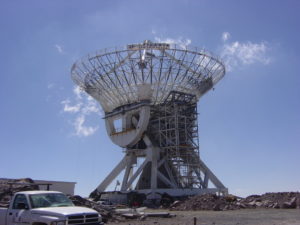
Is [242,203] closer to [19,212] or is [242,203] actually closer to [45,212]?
[19,212]

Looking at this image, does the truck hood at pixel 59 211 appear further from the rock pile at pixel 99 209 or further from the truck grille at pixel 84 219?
the rock pile at pixel 99 209

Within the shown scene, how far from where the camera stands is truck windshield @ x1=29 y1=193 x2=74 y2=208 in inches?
509

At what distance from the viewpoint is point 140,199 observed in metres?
48.9

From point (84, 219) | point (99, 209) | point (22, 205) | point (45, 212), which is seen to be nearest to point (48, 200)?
point (22, 205)

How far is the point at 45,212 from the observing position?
1205 centimetres

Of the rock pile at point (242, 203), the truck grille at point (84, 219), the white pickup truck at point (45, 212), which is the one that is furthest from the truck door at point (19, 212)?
the rock pile at point (242, 203)

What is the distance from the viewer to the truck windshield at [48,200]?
42.4 ft

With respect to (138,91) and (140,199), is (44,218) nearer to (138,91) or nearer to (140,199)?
(140,199)

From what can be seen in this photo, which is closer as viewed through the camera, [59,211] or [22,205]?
[59,211]

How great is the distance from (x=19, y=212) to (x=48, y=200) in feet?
3.33

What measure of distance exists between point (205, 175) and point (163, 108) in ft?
37.1

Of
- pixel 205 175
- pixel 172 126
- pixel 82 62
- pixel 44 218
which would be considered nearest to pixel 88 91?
pixel 82 62

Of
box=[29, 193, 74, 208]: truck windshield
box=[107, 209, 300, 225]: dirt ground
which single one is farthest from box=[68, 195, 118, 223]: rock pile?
box=[29, 193, 74, 208]: truck windshield

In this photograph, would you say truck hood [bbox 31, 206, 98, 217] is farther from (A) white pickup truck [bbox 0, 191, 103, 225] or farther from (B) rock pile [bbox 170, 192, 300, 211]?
(B) rock pile [bbox 170, 192, 300, 211]
